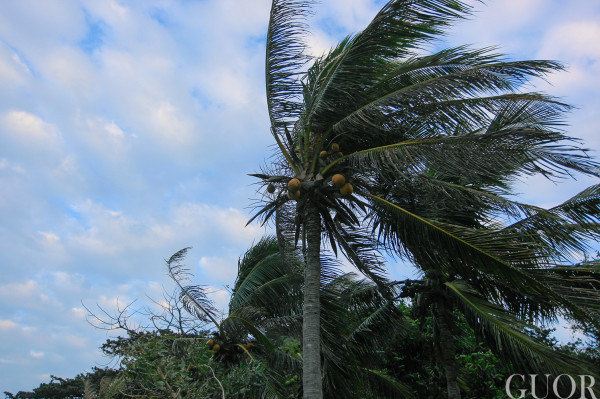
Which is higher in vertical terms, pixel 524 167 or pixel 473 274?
pixel 524 167

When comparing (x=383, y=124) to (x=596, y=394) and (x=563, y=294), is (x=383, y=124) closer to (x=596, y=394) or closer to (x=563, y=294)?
(x=563, y=294)

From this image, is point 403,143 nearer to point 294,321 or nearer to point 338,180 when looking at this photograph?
point 338,180

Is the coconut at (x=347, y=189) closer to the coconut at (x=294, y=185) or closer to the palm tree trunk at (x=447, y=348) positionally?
the coconut at (x=294, y=185)

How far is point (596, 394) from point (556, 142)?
309 cm

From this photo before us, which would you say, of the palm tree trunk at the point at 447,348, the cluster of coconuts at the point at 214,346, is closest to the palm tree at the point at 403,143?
the palm tree trunk at the point at 447,348

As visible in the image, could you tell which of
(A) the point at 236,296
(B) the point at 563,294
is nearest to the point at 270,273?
(A) the point at 236,296

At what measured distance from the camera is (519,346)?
7000 mm

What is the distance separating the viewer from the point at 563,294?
6.73m

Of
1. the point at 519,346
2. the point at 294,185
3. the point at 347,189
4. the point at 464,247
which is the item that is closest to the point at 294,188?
the point at 294,185

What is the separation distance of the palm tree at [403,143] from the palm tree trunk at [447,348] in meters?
2.09

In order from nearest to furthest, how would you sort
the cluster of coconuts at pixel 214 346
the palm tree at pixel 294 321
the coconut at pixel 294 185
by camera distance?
the coconut at pixel 294 185 < the palm tree at pixel 294 321 < the cluster of coconuts at pixel 214 346

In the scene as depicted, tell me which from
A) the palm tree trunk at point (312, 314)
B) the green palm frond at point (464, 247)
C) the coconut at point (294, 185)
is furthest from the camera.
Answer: the coconut at point (294, 185)

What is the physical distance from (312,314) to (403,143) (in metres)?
2.54

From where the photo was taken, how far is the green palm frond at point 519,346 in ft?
21.2
